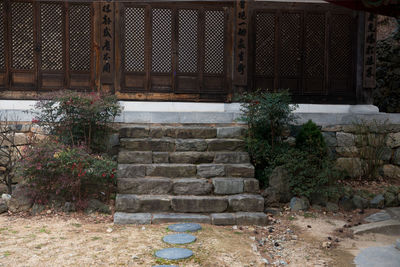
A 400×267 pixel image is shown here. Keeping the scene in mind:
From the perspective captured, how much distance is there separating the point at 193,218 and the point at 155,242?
946 mm

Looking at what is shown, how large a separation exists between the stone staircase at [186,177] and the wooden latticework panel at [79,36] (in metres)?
2.44

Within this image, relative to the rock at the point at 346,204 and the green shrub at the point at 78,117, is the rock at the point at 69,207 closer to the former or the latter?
the green shrub at the point at 78,117

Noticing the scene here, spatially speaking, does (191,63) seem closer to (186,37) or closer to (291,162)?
(186,37)

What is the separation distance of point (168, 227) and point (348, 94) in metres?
5.78

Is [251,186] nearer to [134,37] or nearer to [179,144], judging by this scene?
[179,144]

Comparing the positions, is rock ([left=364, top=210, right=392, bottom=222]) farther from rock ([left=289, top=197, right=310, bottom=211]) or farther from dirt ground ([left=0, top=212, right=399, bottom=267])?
rock ([left=289, top=197, right=310, bottom=211])

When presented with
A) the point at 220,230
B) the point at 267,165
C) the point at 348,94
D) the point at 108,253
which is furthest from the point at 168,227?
the point at 348,94

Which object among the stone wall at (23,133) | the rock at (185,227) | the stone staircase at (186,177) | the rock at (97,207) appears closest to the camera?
the rock at (185,227)

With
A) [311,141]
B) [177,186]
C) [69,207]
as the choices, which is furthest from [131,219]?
[311,141]

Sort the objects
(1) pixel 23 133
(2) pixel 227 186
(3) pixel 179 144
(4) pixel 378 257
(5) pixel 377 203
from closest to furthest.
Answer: (4) pixel 378 257 → (2) pixel 227 186 → (5) pixel 377 203 → (3) pixel 179 144 → (1) pixel 23 133

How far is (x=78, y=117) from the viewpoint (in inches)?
263

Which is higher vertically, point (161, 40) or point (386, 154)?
point (161, 40)

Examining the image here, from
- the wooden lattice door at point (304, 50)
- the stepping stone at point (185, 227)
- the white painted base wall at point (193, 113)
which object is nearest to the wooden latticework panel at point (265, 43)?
the wooden lattice door at point (304, 50)

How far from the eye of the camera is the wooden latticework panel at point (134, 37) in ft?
28.7
